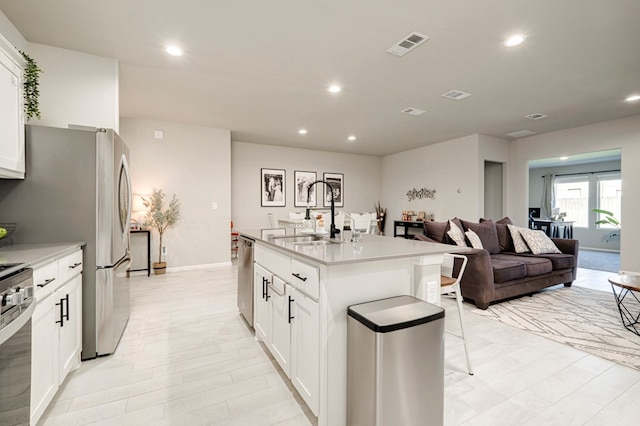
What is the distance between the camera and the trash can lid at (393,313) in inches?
50.4

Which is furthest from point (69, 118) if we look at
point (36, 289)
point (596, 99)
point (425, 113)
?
point (596, 99)

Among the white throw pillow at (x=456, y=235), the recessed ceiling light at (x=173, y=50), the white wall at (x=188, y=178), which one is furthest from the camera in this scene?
the white wall at (x=188, y=178)

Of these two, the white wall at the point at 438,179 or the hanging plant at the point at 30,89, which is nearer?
the hanging plant at the point at 30,89

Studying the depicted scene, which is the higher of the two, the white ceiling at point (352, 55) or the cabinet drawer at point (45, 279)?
the white ceiling at point (352, 55)

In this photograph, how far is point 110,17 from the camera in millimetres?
2369

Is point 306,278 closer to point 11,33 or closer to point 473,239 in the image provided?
point 473,239

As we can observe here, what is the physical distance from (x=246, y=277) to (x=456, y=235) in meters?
2.71

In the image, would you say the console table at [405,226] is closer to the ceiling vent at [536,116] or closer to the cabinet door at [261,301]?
the ceiling vent at [536,116]

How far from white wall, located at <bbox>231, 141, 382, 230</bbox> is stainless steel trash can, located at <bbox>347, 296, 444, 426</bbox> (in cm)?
588

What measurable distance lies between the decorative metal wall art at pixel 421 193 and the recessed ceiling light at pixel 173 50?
6.14 meters

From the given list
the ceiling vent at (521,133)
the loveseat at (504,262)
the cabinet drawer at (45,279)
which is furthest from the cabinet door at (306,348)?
the ceiling vent at (521,133)

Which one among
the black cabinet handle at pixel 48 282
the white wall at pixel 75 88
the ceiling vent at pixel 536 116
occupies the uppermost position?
the ceiling vent at pixel 536 116

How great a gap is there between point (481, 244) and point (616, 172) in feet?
23.9

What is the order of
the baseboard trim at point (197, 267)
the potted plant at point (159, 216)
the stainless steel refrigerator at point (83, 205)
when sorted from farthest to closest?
the baseboard trim at point (197, 267) → the potted plant at point (159, 216) → the stainless steel refrigerator at point (83, 205)
